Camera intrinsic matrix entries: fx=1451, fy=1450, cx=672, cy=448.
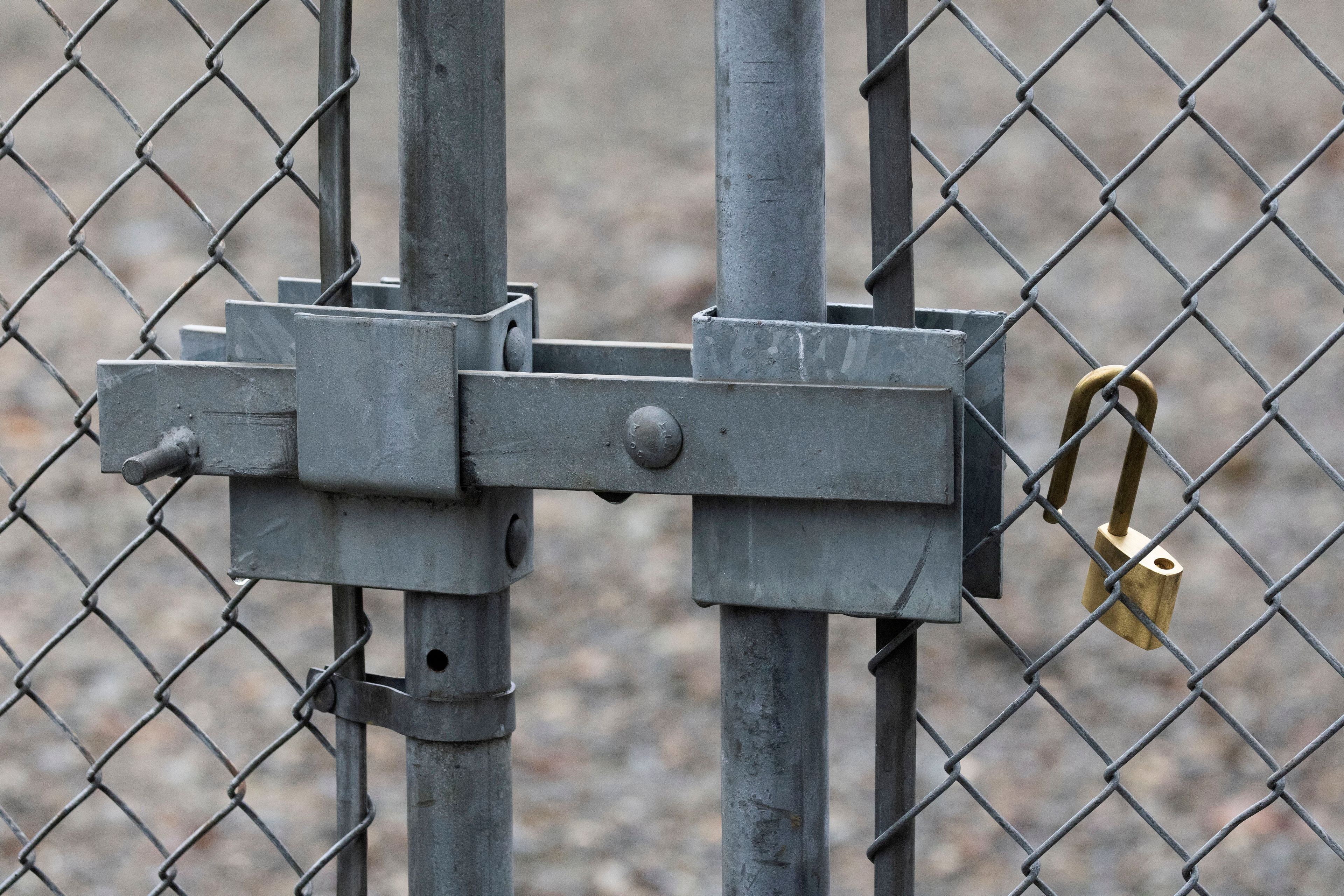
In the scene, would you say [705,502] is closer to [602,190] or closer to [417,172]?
[417,172]

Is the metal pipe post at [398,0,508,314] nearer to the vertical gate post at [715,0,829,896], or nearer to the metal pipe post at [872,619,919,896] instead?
the vertical gate post at [715,0,829,896]

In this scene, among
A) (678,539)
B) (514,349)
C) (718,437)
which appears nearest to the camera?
(718,437)

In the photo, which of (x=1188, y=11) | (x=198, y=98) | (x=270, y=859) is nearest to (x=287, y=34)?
(x=198, y=98)

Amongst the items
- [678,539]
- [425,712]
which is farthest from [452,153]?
[678,539]

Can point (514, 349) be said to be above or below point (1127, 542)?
above

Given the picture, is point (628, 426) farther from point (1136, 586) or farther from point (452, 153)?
point (1136, 586)

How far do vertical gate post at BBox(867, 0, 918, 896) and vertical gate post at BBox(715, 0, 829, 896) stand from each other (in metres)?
0.05

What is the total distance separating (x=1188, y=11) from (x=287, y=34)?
5.55 metres

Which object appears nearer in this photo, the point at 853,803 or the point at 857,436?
the point at 857,436

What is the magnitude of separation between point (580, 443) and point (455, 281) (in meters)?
0.18

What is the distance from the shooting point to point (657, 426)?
3.79ft

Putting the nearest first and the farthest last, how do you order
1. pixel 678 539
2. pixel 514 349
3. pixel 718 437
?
1. pixel 718 437
2. pixel 514 349
3. pixel 678 539

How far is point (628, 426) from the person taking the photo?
1162 mm

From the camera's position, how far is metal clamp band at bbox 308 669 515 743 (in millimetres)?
1302
